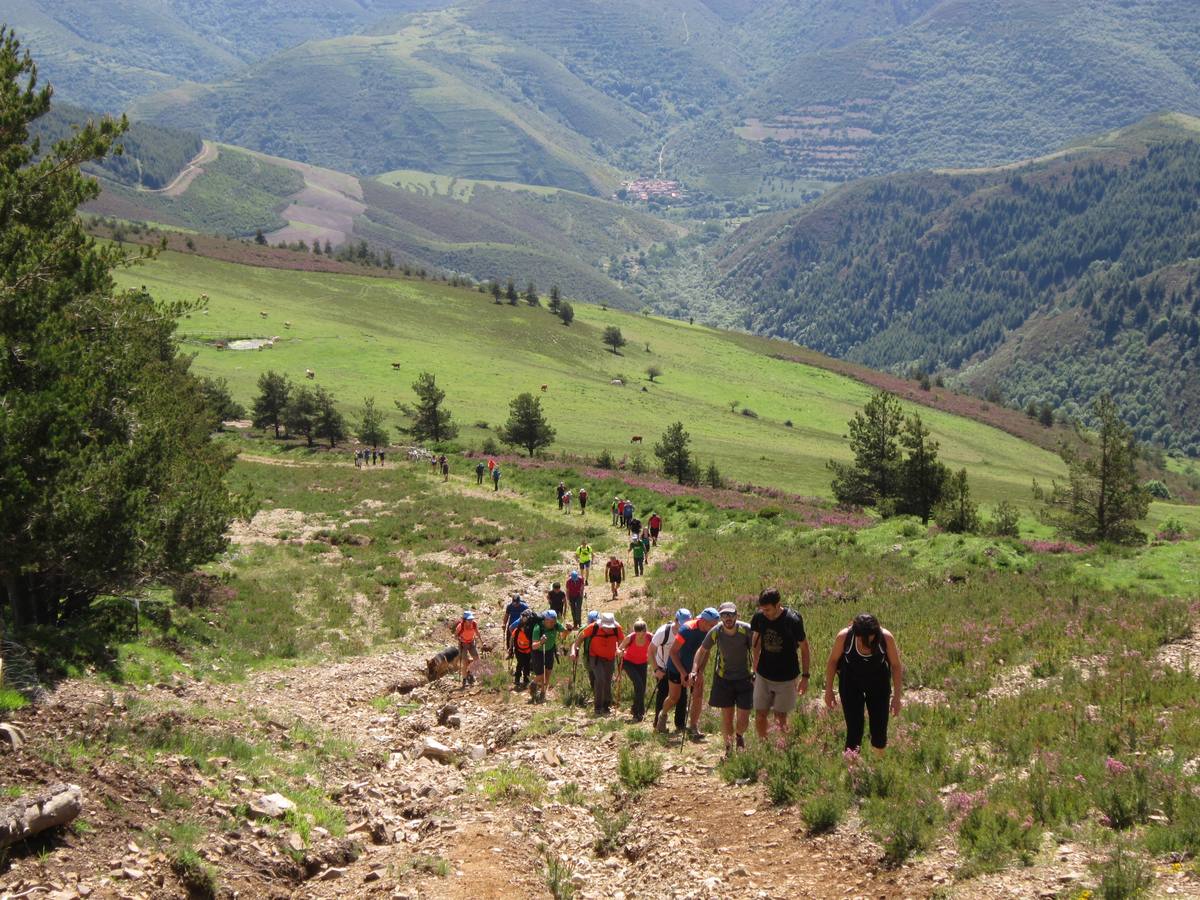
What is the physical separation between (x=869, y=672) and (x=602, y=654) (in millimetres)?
6298

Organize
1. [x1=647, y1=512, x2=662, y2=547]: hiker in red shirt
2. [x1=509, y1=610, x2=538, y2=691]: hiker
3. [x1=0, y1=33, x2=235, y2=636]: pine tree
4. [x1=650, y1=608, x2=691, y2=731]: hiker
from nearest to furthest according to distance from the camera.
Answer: [x1=650, y1=608, x2=691, y2=731]: hiker
[x1=0, y1=33, x2=235, y2=636]: pine tree
[x1=509, y1=610, x2=538, y2=691]: hiker
[x1=647, y1=512, x2=662, y2=547]: hiker in red shirt

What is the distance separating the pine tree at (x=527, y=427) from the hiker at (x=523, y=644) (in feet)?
184

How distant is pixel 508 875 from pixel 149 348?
26.9 meters

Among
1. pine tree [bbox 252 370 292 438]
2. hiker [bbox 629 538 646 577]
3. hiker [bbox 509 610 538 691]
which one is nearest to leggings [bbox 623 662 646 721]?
hiker [bbox 509 610 538 691]

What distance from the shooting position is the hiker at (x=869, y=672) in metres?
12.0

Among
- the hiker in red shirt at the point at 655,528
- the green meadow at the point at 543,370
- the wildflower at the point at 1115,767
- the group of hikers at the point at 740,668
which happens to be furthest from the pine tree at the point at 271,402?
the wildflower at the point at 1115,767

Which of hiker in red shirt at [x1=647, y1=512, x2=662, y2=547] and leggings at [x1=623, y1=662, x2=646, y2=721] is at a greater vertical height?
hiker in red shirt at [x1=647, y1=512, x2=662, y2=547]

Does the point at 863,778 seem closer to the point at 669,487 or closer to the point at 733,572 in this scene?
the point at 733,572

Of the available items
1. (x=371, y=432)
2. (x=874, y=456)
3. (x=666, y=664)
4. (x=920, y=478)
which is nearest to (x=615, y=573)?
(x=666, y=664)

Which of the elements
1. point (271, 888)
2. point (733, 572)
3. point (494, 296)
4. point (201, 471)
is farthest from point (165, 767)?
point (494, 296)

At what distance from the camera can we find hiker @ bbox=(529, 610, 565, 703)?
63.1 ft

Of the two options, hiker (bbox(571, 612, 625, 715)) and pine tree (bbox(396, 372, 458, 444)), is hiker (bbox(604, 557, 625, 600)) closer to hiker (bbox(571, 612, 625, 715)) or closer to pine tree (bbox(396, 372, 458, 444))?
hiker (bbox(571, 612, 625, 715))

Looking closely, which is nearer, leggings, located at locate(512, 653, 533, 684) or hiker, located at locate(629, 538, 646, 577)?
leggings, located at locate(512, 653, 533, 684)

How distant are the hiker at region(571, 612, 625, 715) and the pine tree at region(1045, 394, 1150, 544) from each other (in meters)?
33.5
